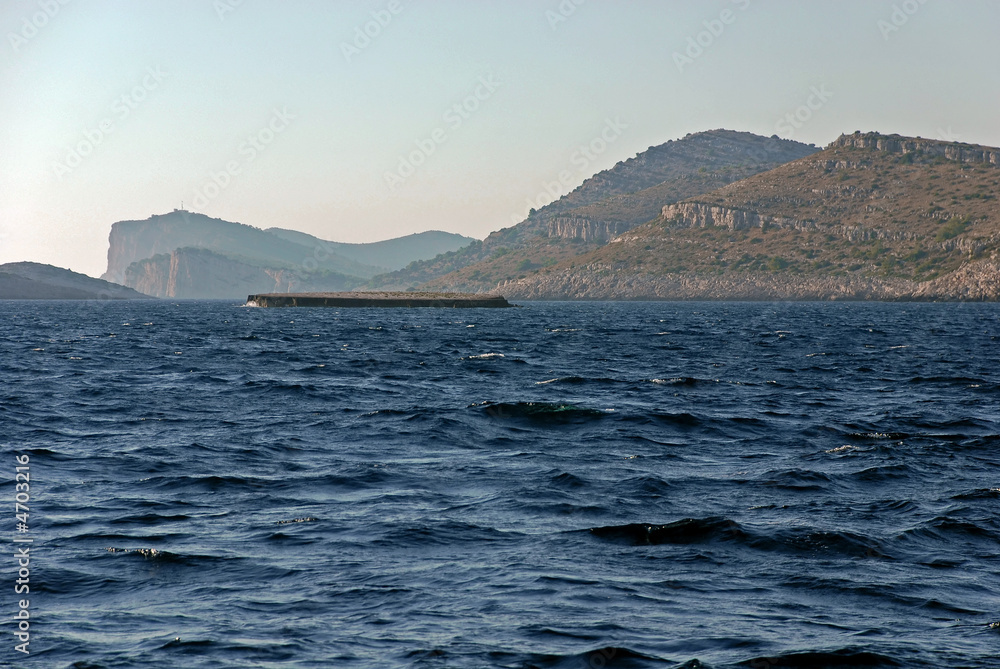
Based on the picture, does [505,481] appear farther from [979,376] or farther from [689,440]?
[979,376]

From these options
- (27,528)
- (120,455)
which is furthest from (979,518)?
(120,455)

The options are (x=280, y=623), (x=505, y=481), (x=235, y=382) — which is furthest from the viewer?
(x=235, y=382)

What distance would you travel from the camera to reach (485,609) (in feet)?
37.4

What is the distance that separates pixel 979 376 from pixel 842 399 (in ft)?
40.0

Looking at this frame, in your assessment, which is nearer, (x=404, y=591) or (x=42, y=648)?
(x=42, y=648)

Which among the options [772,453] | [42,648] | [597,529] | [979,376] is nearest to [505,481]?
[597,529]

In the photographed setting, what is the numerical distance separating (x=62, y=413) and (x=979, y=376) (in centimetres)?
3715

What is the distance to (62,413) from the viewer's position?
29516mm

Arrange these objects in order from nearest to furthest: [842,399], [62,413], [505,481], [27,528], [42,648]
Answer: [42,648], [27,528], [505,481], [62,413], [842,399]

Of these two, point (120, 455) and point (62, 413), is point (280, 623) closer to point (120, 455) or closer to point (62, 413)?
point (120, 455)

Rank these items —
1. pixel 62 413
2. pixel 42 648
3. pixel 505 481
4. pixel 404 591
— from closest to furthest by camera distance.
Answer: pixel 42 648 < pixel 404 591 < pixel 505 481 < pixel 62 413

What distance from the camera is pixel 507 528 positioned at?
15398 mm

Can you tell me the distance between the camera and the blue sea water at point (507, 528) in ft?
34.2

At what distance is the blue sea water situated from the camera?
1041 cm
